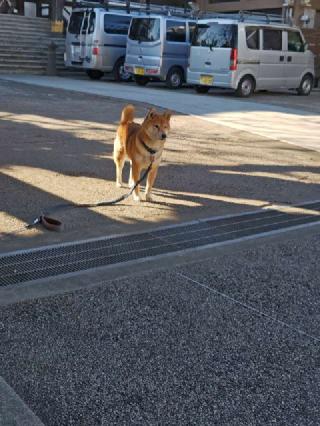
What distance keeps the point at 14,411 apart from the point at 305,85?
1832 centimetres

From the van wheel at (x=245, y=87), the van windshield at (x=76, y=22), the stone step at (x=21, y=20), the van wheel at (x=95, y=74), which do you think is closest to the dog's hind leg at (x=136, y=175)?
the van wheel at (x=245, y=87)

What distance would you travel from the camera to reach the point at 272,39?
1780 cm

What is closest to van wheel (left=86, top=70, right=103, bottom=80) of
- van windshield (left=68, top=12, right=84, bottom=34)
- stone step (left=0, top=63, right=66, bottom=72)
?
van windshield (left=68, top=12, right=84, bottom=34)

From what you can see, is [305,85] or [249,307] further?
[305,85]

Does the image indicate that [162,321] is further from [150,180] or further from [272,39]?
[272,39]

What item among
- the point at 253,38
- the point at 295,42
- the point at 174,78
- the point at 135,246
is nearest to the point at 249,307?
the point at 135,246

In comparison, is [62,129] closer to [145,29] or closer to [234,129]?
[234,129]

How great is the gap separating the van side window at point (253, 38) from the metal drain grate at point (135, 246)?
39.6 ft

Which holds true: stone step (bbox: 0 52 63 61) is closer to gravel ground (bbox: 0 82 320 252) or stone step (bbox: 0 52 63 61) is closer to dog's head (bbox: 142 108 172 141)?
gravel ground (bbox: 0 82 320 252)

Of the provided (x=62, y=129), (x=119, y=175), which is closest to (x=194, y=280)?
(x=119, y=175)

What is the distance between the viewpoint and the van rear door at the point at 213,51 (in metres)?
16.6

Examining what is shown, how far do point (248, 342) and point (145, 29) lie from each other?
Result: 16.4 m

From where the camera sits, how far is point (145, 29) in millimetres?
18391

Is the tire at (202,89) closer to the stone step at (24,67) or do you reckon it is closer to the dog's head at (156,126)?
the stone step at (24,67)
